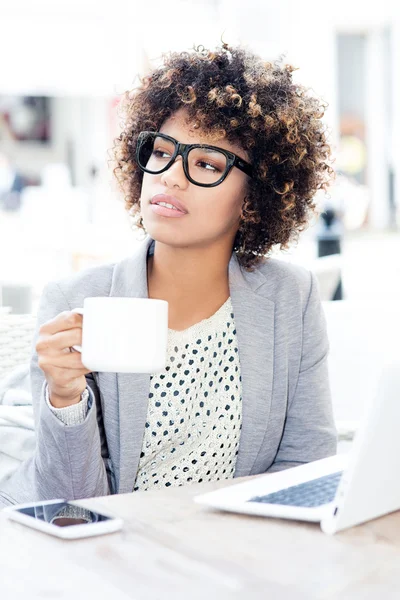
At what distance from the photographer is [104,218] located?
950 centimetres

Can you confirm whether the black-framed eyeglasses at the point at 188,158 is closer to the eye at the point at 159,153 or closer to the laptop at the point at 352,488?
the eye at the point at 159,153

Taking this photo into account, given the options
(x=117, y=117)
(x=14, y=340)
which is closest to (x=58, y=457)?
(x=14, y=340)

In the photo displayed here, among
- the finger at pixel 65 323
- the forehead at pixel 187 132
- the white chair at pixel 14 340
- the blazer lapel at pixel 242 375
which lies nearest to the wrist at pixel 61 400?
the finger at pixel 65 323

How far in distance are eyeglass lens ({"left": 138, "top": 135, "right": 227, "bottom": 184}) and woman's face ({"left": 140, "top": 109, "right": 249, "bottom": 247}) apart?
0.07 feet

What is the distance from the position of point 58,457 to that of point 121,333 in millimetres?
397

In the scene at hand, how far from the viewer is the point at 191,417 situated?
1.76 m

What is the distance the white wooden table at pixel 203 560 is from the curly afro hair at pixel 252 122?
0.91 meters

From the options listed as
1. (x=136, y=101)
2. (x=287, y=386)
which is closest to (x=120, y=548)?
(x=287, y=386)

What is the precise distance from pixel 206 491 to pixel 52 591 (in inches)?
16.4

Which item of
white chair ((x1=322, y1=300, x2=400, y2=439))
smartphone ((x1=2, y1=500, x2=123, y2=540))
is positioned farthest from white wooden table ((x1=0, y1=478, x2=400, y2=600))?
white chair ((x1=322, y1=300, x2=400, y2=439))

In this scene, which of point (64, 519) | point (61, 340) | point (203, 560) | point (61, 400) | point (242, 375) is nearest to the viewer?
point (203, 560)

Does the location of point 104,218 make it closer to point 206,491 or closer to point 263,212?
point 263,212

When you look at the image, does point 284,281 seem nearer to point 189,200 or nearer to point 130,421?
point 189,200

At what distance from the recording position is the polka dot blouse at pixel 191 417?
5.69ft
